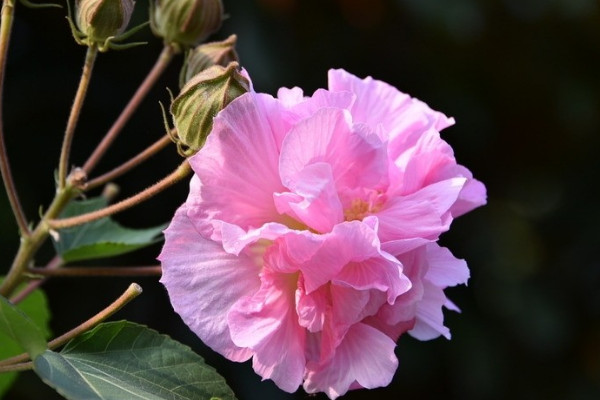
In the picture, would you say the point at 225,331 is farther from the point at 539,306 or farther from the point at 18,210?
the point at 539,306

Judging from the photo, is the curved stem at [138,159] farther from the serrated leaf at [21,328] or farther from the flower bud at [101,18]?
the serrated leaf at [21,328]

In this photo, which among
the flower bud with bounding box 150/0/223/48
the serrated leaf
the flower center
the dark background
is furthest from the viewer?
the dark background

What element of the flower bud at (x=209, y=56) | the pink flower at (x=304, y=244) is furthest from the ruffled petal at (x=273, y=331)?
the flower bud at (x=209, y=56)

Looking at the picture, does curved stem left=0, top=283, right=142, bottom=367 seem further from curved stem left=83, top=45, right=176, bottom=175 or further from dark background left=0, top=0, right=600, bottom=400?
dark background left=0, top=0, right=600, bottom=400

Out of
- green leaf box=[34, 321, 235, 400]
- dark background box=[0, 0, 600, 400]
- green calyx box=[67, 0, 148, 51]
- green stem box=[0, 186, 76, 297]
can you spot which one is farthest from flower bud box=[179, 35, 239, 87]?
dark background box=[0, 0, 600, 400]

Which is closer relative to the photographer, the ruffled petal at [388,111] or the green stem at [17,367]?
the green stem at [17,367]
